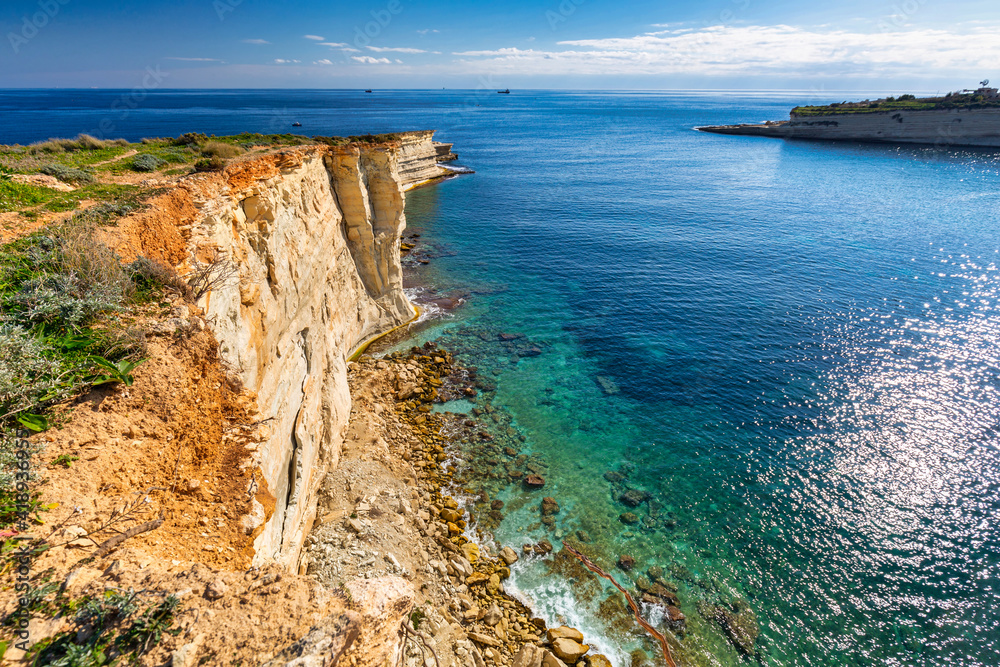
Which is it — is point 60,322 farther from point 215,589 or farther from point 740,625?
point 740,625

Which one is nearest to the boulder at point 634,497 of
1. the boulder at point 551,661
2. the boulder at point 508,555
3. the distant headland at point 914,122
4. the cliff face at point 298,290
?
the boulder at point 508,555

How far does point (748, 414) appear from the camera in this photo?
69.1 ft

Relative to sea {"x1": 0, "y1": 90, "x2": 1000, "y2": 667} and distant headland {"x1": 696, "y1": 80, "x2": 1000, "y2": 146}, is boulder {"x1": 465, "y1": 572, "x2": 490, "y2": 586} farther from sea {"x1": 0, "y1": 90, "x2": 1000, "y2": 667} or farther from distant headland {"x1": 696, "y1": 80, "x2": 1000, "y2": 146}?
distant headland {"x1": 696, "y1": 80, "x2": 1000, "y2": 146}

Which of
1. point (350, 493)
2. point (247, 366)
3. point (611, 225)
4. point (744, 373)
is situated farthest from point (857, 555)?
point (611, 225)

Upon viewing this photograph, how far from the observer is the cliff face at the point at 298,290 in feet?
36.5

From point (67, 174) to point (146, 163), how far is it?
141 inches

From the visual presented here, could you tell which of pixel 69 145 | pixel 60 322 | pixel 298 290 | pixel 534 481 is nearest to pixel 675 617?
pixel 534 481

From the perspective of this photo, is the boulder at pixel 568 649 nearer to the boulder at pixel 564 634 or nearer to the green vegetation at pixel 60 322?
the boulder at pixel 564 634

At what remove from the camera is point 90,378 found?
24.7 feet

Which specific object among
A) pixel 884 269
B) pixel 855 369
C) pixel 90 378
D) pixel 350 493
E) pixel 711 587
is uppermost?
pixel 90 378

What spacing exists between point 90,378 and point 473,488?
13179 millimetres

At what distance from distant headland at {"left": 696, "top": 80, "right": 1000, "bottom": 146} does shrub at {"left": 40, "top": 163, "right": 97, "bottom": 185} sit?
140950 mm

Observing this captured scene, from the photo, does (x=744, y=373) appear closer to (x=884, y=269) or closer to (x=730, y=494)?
(x=730, y=494)

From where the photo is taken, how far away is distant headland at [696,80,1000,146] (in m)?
88.1
